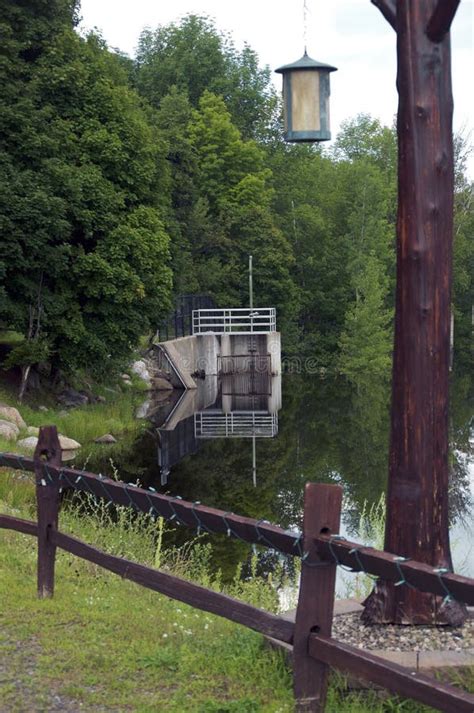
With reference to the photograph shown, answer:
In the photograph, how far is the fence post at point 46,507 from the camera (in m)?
6.95

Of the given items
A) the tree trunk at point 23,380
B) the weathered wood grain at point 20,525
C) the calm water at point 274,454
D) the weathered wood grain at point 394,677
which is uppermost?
the tree trunk at point 23,380

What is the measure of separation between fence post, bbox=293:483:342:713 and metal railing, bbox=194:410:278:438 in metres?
25.3

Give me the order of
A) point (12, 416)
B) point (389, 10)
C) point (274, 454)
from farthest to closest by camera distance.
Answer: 1. point (274, 454)
2. point (12, 416)
3. point (389, 10)

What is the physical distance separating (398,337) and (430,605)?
A: 1.58 meters

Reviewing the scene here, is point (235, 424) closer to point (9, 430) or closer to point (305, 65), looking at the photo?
point (9, 430)

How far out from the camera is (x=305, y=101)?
7730 mm

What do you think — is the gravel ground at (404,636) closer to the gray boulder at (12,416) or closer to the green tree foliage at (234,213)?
the gray boulder at (12,416)

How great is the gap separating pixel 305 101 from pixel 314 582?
398 centimetres

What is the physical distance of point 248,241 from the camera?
5394cm

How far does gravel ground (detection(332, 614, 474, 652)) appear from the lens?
5.97m

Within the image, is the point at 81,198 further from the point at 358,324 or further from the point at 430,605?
the point at 358,324

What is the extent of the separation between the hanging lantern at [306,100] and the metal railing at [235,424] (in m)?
22.9

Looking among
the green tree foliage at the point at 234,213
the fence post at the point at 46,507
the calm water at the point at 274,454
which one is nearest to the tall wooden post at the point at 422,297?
the fence post at the point at 46,507

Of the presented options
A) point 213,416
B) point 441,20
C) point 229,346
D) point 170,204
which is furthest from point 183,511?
point 229,346
